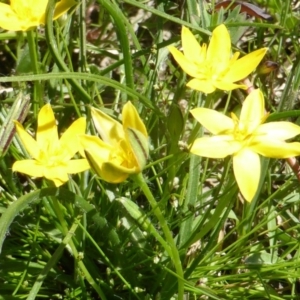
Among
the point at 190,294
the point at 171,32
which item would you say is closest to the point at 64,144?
the point at 190,294

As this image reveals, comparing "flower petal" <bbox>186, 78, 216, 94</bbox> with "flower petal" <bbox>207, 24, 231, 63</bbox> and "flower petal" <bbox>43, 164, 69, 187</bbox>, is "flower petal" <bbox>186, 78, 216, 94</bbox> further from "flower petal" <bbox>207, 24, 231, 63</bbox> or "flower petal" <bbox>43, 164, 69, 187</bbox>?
"flower petal" <bbox>43, 164, 69, 187</bbox>

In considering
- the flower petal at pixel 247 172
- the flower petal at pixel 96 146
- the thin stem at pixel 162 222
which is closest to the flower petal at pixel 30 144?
the flower petal at pixel 96 146

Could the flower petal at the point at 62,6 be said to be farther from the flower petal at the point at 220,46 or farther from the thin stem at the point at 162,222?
the thin stem at the point at 162,222

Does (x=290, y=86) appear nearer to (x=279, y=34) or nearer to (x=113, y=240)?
(x=279, y=34)

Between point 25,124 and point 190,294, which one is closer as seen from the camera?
point 190,294

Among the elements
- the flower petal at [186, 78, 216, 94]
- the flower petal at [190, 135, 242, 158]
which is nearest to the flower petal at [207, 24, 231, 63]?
the flower petal at [186, 78, 216, 94]

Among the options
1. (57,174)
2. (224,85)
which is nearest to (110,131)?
(57,174)
